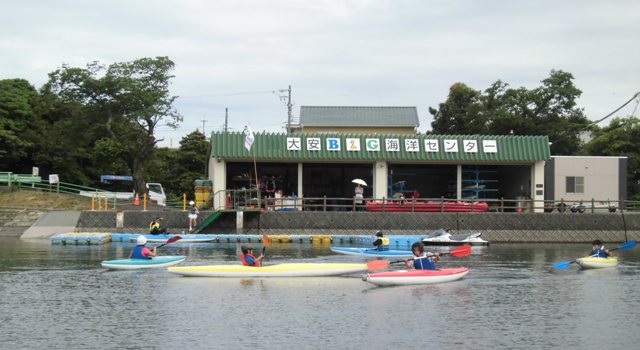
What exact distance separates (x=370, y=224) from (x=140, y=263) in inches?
620

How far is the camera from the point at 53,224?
122 feet

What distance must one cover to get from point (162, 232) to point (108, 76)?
18.6 metres

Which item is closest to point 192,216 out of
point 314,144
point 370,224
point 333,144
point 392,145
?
point 314,144

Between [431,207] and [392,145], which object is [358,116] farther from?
[431,207]

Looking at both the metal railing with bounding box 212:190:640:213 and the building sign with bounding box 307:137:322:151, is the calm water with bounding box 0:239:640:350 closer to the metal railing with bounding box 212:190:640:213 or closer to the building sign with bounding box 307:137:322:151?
the metal railing with bounding box 212:190:640:213

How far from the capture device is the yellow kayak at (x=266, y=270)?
22.0 meters

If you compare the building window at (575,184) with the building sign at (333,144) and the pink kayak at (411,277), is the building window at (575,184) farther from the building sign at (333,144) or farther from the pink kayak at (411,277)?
the pink kayak at (411,277)

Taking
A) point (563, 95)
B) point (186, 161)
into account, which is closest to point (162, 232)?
point (186, 161)

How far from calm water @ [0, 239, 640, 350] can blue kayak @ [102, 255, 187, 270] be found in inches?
13.1

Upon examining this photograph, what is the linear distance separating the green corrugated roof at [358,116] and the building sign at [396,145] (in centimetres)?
1030

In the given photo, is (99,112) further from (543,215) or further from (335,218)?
(543,215)

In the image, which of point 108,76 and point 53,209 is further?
point 108,76

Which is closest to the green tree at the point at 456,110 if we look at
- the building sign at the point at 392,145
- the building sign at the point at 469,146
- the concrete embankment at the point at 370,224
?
the building sign at the point at 469,146

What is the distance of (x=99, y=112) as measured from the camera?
47.9 meters
